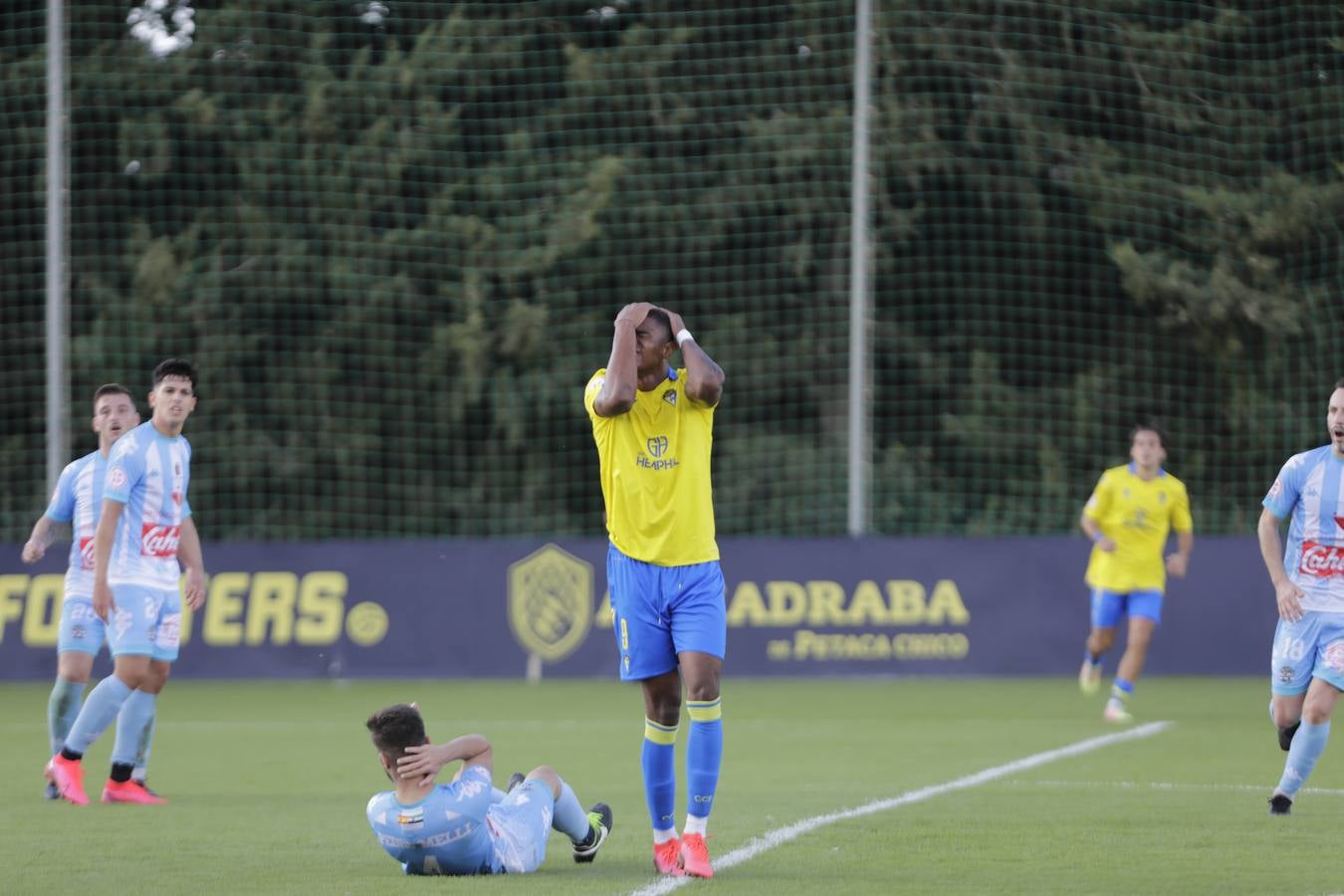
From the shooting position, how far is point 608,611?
19859 millimetres

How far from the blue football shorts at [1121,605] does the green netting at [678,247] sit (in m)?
11.1

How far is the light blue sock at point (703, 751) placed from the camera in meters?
7.80

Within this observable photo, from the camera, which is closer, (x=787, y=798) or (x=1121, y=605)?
(x=787, y=798)

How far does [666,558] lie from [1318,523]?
335 cm

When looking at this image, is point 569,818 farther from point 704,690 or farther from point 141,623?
point 141,623

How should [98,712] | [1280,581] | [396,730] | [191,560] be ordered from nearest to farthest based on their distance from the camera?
[396,730], [1280,581], [98,712], [191,560]

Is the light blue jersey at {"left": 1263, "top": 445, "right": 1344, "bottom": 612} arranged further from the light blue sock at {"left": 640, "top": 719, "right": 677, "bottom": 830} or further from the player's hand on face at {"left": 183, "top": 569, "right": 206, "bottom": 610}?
the player's hand on face at {"left": 183, "top": 569, "right": 206, "bottom": 610}

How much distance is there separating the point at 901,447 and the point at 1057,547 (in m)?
7.97

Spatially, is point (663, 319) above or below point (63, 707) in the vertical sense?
above

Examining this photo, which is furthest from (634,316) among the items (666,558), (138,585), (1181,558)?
(1181,558)

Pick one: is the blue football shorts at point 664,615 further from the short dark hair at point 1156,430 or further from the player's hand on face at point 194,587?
→ the short dark hair at point 1156,430

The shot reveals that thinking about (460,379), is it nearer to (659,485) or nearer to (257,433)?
(257,433)

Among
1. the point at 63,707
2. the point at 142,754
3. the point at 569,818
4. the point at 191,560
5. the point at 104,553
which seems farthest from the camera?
the point at 63,707

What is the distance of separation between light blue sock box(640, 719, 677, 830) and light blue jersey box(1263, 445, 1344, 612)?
3256 millimetres
